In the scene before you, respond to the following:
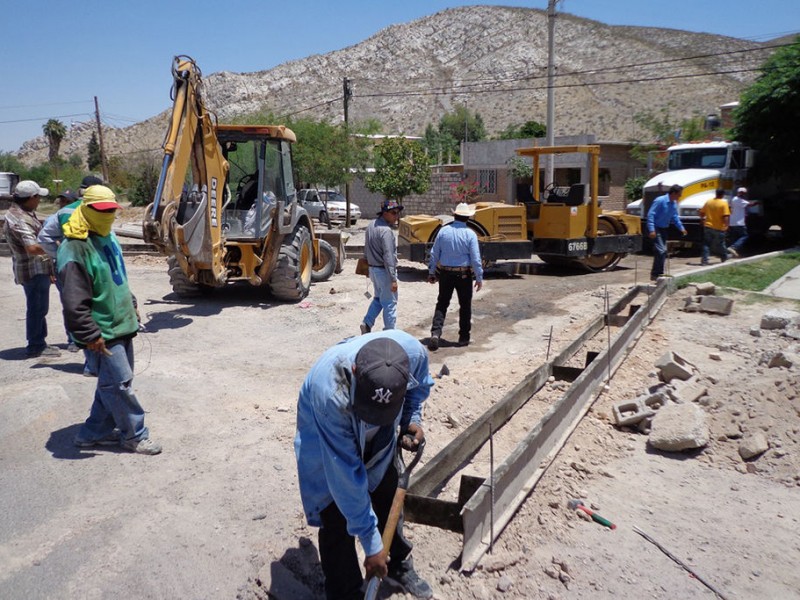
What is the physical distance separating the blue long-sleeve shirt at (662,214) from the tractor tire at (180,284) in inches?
295

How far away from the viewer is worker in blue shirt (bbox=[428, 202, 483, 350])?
24.8ft

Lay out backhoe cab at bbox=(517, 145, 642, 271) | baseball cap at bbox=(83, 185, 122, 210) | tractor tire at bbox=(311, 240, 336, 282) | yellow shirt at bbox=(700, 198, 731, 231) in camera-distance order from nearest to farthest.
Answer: baseball cap at bbox=(83, 185, 122, 210), tractor tire at bbox=(311, 240, 336, 282), backhoe cab at bbox=(517, 145, 642, 271), yellow shirt at bbox=(700, 198, 731, 231)

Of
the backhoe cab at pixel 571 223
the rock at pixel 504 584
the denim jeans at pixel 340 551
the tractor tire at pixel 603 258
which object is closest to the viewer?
the denim jeans at pixel 340 551

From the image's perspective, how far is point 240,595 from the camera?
125 inches

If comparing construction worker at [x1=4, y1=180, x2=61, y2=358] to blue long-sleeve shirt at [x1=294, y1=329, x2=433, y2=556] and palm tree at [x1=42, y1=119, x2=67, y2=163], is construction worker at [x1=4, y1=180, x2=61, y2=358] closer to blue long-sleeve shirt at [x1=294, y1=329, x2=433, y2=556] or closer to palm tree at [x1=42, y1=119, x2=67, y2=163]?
blue long-sleeve shirt at [x1=294, y1=329, x2=433, y2=556]

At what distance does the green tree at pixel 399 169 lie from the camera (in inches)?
1037

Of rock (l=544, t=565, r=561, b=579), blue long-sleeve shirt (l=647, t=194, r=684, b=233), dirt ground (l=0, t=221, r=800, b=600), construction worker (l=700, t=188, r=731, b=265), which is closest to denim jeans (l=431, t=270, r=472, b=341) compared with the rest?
dirt ground (l=0, t=221, r=800, b=600)

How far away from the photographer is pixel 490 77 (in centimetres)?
9438

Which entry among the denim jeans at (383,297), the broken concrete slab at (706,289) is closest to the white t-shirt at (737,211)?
the broken concrete slab at (706,289)

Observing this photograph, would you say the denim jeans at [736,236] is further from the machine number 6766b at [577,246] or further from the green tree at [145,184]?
the green tree at [145,184]

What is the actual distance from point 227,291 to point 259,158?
268cm

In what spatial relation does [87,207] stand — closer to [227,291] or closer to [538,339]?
[538,339]

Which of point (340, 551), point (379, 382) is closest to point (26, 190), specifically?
point (340, 551)

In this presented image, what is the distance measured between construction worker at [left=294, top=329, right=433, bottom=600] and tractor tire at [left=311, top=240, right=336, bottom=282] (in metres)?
9.86
